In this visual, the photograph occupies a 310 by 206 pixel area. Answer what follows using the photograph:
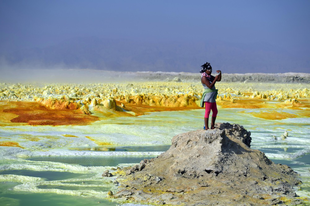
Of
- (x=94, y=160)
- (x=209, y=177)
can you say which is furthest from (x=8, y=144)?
(x=209, y=177)

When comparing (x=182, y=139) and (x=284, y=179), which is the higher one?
(x=182, y=139)

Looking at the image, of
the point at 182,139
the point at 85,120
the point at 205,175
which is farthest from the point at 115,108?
the point at 205,175

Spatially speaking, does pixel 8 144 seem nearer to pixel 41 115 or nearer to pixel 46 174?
pixel 46 174

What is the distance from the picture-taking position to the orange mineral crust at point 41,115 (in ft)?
38.0

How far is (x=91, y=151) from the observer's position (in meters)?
8.38

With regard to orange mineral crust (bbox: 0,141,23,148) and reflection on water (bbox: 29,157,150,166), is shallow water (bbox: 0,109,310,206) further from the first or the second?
orange mineral crust (bbox: 0,141,23,148)

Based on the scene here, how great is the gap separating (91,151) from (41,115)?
467 centimetres

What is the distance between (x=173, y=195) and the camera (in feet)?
16.5

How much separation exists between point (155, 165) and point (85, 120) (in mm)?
6463

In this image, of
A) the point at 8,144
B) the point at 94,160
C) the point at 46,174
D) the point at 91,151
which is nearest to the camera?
the point at 46,174

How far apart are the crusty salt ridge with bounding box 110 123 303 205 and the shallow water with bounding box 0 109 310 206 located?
38 cm

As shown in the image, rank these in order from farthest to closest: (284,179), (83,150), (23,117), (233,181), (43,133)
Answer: (23,117), (43,133), (83,150), (284,179), (233,181)

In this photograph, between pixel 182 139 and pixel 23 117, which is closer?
pixel 182 139

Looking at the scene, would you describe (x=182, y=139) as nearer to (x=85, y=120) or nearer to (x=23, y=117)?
(x=85, y=120)
